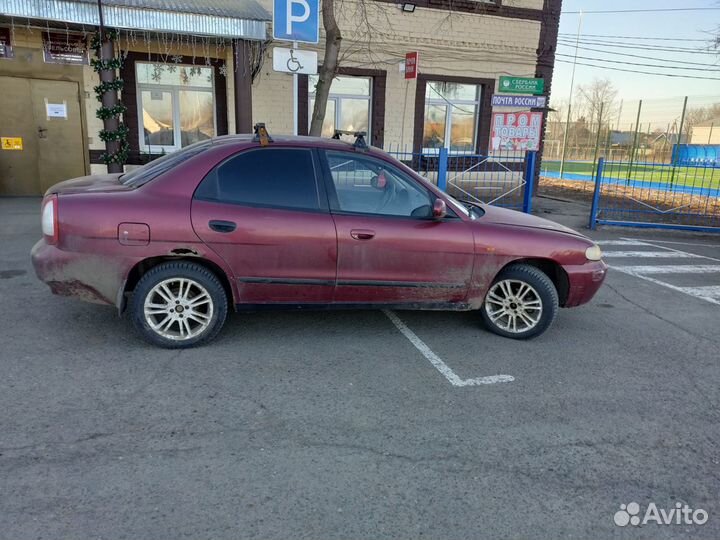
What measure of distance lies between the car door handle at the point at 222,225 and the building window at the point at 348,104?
10337 mm

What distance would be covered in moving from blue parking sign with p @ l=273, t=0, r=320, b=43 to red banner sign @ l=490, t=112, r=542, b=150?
5190 millimetres

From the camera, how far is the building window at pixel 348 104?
14.1 meters

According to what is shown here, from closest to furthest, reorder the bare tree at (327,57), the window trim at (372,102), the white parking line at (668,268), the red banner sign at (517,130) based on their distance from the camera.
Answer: the white parking line at (668,268), the bare tree at (327,57), the red banner sign at (517,130), the window trim at (372,102)

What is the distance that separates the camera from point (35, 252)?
4.34 m

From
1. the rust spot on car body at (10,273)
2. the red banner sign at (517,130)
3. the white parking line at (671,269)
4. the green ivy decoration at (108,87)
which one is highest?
the green ivy decoration at (108,87)

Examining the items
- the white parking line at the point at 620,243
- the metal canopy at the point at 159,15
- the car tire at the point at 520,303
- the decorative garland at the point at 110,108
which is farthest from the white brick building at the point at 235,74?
the car tire at the point at 520,303

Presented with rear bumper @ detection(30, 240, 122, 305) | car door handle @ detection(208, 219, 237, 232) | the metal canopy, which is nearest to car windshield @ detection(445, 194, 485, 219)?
car door handle @ detection(208, 219, 237, 232)

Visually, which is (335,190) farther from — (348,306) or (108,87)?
(108,87)

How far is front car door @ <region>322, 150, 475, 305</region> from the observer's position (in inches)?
177

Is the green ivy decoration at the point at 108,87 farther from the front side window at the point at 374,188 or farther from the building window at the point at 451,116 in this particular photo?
the front side window at the point at 374,188

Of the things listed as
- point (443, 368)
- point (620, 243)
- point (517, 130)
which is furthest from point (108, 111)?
point (620, 243)

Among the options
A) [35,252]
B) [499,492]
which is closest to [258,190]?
[35,252]

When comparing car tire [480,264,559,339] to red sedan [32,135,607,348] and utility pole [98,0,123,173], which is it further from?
utility pole [98,0,123,173]

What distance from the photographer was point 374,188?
15.4 ft
